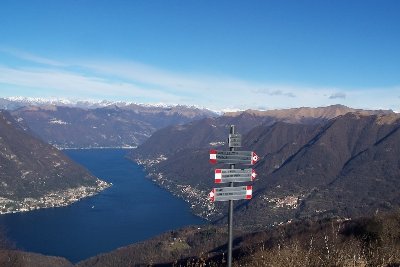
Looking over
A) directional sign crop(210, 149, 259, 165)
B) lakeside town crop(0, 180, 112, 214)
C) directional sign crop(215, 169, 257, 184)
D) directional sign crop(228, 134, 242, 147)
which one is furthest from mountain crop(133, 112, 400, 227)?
directional sign crop(228, 134, 242, 147)

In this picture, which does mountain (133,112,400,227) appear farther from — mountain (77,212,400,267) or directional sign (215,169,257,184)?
directional sign (215,169,257,184)

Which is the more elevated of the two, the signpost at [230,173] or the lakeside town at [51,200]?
the signpost at [230,173]

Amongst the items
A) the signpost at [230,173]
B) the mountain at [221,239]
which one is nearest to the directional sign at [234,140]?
the signpost at [230,173]

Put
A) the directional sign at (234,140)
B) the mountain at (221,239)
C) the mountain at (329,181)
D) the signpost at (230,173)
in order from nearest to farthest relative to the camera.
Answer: the signpost at (230,173)
the directional sign at (234,140)
the mountain at (221,239)
the mountain at (329,181)

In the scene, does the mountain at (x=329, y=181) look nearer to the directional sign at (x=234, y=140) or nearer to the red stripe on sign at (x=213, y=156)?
the directional sign at (x=234, y=140)

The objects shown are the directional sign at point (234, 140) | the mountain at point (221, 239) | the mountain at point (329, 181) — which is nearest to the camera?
the directional sign at point (234, 140)
